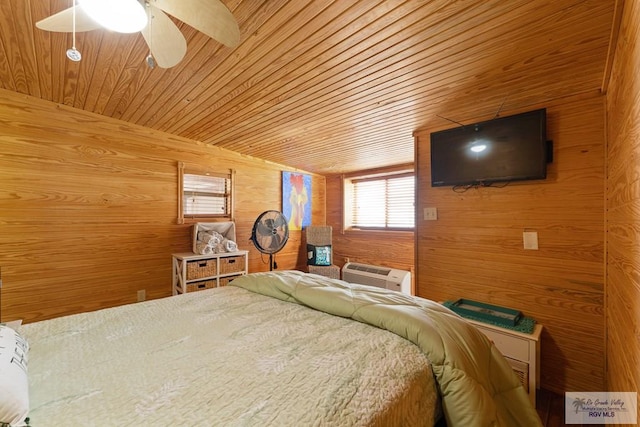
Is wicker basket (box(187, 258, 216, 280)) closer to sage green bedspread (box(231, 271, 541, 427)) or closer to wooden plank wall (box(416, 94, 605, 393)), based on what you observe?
sage green bedspread (box(231, 271, 541, 427))

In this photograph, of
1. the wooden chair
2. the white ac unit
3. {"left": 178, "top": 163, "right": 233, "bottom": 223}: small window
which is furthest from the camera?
the wooden chair

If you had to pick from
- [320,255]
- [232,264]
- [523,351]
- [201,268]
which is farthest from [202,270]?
[523,351]

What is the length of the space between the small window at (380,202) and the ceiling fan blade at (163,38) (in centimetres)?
290

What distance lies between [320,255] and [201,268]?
157cm

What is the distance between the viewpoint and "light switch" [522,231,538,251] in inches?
71.6

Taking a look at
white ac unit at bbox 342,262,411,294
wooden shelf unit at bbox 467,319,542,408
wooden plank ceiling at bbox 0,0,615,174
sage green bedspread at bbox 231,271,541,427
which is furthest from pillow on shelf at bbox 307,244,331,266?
wooden shelf unit at bbox 467,319,542,408

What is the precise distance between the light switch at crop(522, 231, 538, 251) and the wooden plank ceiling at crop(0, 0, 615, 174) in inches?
35.2

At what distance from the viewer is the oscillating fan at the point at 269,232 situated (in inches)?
111

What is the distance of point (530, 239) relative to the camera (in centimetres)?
184

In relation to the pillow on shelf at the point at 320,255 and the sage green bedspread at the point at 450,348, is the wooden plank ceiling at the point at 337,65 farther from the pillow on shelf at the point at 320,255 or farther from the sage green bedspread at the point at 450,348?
the pillow on shelf at the point at 320,255

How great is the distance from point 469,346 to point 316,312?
697 millimetres

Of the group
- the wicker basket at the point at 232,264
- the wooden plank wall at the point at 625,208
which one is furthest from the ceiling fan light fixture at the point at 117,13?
the wicker basket at the point at 232,264

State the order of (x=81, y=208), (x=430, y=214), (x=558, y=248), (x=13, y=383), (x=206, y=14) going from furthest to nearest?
Answer: (x=81, y=208)
(x=430, y=214)
(x=558, y=248)
(x=206, y=14)
(x=13, y=383)

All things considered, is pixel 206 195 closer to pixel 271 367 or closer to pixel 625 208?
pixel 271 367
